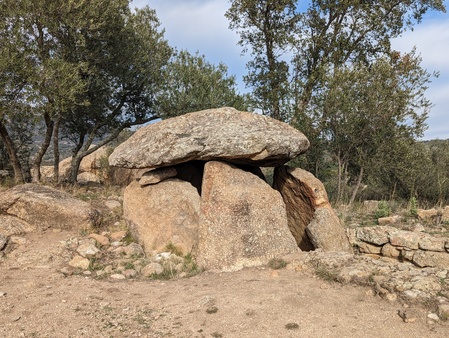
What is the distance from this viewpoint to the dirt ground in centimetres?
573

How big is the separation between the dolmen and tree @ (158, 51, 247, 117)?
6.93 meters

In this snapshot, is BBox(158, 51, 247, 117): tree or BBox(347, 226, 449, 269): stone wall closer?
BBox(347, 226, 449, 269): stone wall

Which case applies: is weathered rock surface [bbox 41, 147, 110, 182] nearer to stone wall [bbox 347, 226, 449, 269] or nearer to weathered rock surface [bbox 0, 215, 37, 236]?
weathered rock surface [bbox 0, 215, 37, 236]

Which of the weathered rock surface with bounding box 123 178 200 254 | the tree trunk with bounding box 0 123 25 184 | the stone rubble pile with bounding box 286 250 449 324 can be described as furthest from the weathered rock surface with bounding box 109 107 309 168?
the tree trunk with bounding box 0 123 25 184

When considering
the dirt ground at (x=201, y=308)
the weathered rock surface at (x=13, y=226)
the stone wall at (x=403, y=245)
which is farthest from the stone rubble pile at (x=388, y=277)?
the weathered rock surface at (x=13, y=226)

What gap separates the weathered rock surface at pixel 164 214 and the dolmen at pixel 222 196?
3 cm

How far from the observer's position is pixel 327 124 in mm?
14852

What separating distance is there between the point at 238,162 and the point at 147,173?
8.47 ft

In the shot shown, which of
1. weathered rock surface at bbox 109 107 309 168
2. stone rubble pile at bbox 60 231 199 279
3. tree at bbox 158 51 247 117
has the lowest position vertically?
stone rubble pile at bbox 60 231 199 279

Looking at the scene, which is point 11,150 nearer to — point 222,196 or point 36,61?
point 36,61

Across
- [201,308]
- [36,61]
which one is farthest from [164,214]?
[36,61]

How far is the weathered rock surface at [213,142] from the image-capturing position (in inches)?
384

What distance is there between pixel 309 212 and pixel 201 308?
533 centimetres

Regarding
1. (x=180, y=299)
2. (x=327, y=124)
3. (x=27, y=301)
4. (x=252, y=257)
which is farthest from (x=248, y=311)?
(x=327, y=124)
